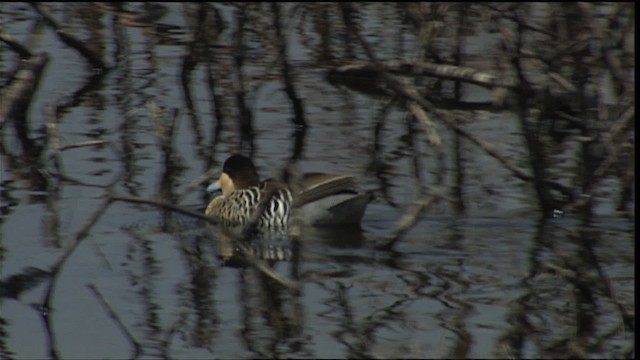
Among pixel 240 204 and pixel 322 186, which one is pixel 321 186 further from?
pixel 240 204

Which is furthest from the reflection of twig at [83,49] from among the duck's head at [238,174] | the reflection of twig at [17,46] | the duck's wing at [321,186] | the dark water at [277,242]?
the duck's wing at [321,186]

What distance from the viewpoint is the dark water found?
7828 mm

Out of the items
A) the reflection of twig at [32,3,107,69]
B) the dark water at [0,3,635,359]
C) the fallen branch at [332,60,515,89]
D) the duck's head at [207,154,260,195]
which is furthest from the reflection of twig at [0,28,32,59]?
the duck's head at [207,154,260,195]

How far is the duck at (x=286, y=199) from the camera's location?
1012 cm

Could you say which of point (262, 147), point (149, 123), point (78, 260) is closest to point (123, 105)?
point (149, 123)

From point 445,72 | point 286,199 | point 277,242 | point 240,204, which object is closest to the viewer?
point 277,242

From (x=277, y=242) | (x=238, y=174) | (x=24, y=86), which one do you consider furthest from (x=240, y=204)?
(x=24, y=86)

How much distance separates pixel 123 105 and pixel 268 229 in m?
3.17

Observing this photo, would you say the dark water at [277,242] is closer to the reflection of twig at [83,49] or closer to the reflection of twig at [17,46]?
the reflection of twig at [83,49]

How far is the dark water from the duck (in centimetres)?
12

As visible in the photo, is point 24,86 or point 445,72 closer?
point 24,86

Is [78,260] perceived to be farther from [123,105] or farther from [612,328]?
[123,105]

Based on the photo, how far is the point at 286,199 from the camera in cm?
1044

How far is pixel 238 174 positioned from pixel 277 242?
3.59 feet
